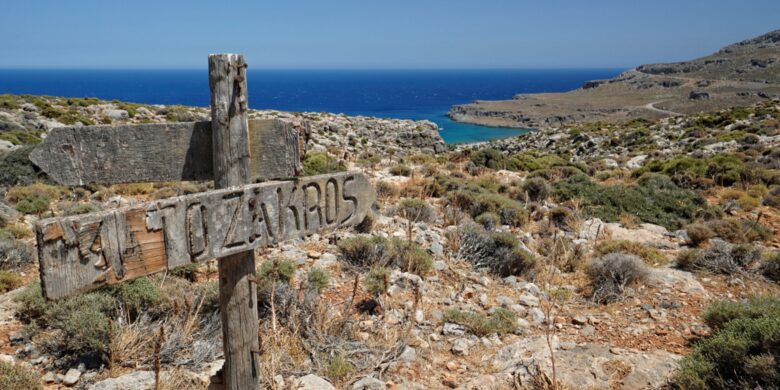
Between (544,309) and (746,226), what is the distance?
19.4 feet

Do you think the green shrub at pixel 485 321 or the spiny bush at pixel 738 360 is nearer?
the spiny bush at pixel 738 360

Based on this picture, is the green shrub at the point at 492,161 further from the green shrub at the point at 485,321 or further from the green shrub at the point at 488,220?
the green shrub at the point at 485,321

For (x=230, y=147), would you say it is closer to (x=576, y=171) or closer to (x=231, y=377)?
(x=231, y=377)

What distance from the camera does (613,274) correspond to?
643 cm

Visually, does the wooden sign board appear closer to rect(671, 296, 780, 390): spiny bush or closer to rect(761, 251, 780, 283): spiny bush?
rect(671, 296, 780, 390): spiny bush

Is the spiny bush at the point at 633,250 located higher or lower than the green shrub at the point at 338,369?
lower

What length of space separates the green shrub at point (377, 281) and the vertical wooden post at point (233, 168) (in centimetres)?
279

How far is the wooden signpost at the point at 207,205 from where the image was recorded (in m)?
2.09

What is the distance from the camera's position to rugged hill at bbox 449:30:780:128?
6531cm

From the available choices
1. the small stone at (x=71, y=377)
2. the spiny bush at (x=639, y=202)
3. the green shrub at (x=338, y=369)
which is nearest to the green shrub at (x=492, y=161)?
the spiny bush at (x=639, y=202)

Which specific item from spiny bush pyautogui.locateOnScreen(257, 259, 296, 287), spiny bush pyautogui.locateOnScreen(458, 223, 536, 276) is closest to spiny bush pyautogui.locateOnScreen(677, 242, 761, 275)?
spiny bush pyautogui.locateOnScreen(458, 223, 536, 276)

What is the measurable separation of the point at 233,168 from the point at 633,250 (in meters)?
7.51

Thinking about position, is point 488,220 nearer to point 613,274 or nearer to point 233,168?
point 613,274

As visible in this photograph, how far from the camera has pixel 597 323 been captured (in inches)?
216
